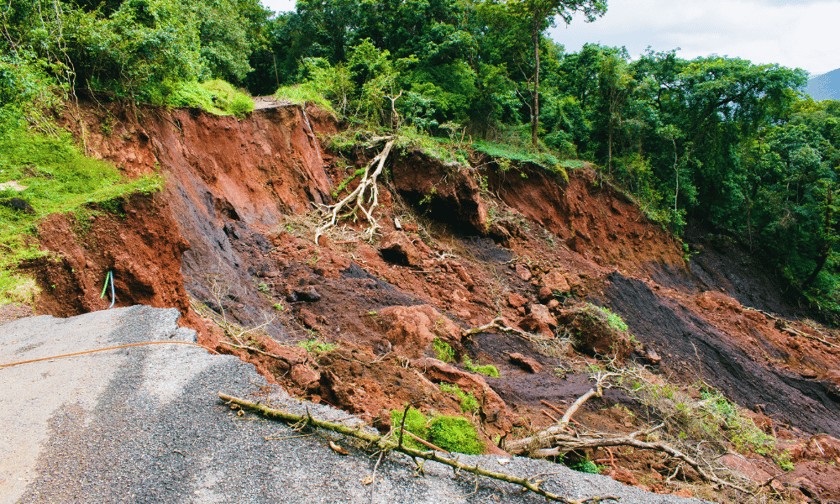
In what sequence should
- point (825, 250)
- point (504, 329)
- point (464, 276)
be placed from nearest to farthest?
point (504, 329) → point (464, 276) → point (825, 250)

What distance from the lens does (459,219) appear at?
1185cm

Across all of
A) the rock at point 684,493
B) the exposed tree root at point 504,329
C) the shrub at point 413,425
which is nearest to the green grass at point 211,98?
the exposed tree root at point 504,329

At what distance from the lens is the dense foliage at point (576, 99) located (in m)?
13.9

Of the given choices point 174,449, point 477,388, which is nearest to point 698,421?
point 477,388

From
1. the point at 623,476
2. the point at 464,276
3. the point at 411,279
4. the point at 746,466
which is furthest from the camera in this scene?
Answer: the point at 464,276

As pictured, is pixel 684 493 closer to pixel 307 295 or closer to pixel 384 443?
pixel 384 443

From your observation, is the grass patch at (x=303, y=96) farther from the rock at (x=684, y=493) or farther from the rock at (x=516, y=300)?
the rock at (x=684, y=493)

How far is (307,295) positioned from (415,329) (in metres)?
1.85

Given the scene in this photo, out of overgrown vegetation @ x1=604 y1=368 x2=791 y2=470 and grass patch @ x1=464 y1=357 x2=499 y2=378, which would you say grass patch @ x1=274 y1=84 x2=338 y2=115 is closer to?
grass patch @ x1=464 y1=357 x2=499 y2=378

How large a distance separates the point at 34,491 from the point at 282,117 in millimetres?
9745

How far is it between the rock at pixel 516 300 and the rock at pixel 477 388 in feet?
15.5

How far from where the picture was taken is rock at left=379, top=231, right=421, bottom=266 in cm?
937

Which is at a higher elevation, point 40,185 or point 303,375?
point 40,185

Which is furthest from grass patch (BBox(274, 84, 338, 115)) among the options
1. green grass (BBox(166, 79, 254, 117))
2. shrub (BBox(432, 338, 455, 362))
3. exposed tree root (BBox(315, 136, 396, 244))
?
shrub (BBox(432, 338, 455, 362))
